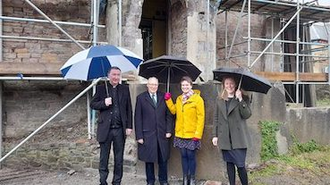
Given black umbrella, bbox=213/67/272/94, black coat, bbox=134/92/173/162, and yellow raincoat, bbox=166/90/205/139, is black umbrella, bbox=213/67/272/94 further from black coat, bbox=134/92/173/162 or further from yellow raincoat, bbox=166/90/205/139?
black coat, bbox=134/92/173/162

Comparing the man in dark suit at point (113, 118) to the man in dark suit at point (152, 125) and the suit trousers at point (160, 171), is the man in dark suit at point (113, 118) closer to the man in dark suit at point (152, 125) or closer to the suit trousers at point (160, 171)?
the man in dark suit at point (152, 125)

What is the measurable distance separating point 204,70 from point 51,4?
419cm

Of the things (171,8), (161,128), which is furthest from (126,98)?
(171,8)

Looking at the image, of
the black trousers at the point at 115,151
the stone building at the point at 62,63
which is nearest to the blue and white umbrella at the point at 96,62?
the black trousers at the point at 115,151

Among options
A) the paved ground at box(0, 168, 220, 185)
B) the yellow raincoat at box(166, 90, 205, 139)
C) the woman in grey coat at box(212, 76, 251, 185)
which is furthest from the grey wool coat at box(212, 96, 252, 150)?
the paved ground at box(0, 168, 220, 185)

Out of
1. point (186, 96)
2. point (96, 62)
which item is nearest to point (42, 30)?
point (96, 62)

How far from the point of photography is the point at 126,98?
457 cm

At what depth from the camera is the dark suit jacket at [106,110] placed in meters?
4.42

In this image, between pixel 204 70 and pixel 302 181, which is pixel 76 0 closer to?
pixel 204 70

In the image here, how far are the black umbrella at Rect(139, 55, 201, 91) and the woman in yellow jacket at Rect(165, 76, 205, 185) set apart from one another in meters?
0.25

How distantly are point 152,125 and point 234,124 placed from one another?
118 centimetres

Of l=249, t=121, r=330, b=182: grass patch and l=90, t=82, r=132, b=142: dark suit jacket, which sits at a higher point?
l=90, t=82, r=132, b=142: dark suit jacket

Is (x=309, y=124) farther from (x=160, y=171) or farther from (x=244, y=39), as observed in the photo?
(x=244, y=39)

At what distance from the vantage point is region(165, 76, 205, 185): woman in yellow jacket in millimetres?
4539
